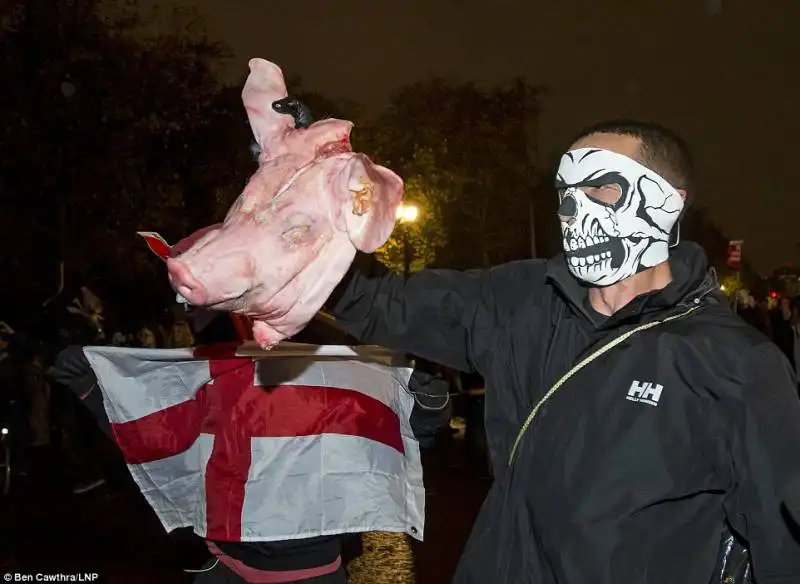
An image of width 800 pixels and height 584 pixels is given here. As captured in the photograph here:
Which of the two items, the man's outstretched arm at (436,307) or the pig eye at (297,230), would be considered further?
the man's outstretched arm at (436,307)

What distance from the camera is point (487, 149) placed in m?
26.8

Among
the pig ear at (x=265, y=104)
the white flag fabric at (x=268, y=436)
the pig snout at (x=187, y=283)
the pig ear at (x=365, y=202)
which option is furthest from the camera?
the white flag fabric at (x=268, y=436)

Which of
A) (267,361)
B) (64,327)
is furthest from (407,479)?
(64,327)

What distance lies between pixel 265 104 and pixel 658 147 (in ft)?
3.62

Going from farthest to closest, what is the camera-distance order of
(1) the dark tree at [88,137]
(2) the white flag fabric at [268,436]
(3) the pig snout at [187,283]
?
(1) the dark tree at [88,137] → (2) the white flag fabric at [268,436] → (3) the pig snout at [187,283]

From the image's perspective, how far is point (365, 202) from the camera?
2172 mm

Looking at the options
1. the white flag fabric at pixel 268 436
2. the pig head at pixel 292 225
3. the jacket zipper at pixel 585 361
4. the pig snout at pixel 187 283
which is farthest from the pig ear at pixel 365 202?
the white flag fabric at pixel 268 436

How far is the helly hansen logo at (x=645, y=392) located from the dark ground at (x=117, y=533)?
15.6 feet

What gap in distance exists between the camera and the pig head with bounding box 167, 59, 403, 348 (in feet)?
6.68

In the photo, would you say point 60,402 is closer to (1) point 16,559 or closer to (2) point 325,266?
(1) point 16,559

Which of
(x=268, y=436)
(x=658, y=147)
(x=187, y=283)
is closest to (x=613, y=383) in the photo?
(x=658, y=147)

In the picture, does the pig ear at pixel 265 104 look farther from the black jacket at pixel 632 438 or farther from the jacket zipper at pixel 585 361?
the jacket zipper at pixel 585 361

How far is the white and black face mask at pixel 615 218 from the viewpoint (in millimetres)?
2557

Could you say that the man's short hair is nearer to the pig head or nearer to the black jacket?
the black jacket
